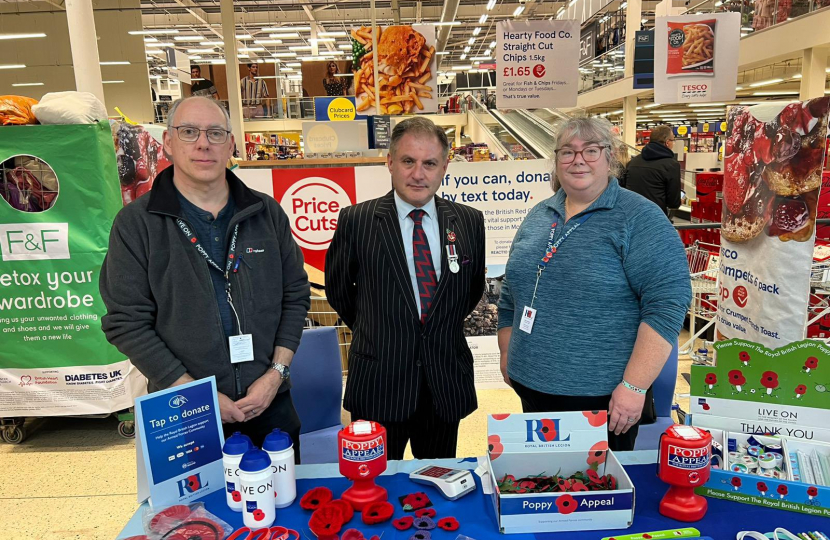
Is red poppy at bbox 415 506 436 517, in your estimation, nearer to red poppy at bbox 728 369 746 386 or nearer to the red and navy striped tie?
the red and navy striped tie

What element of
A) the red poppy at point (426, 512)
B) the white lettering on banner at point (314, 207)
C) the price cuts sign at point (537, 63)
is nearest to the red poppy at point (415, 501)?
the red poppy at point (426, 512)

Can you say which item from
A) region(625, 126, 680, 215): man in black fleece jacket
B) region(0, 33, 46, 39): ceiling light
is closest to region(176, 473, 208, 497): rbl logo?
region(625, 126, 680, 215): man in black fleece jacket

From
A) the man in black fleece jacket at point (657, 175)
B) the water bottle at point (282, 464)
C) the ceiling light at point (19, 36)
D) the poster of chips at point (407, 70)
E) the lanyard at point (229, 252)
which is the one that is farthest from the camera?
the ceiling light at point (19, 36)

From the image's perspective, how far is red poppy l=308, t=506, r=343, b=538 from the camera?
49.6 inches

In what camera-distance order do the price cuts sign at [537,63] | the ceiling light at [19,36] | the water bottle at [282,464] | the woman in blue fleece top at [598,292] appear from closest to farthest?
the water bottle at [282,464] → the woman in blue fleece top at [598,292] → the price cuts sign at [537,63] → the ceiling light at [19,36]

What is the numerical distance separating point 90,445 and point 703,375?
3775mm

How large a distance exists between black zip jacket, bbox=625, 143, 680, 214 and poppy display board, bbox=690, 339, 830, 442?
4.52m

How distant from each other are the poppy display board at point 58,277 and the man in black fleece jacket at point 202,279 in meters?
2.01

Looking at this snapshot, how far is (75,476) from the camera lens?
10.8 ft

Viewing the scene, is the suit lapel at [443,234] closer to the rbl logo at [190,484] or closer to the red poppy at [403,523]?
the red poppy at [403,523]

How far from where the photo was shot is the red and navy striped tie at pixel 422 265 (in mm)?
2002

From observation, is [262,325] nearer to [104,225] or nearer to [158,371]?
[158,371]

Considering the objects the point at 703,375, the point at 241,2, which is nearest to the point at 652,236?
the point at 703,375

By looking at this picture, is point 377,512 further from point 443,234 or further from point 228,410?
point 443,234
